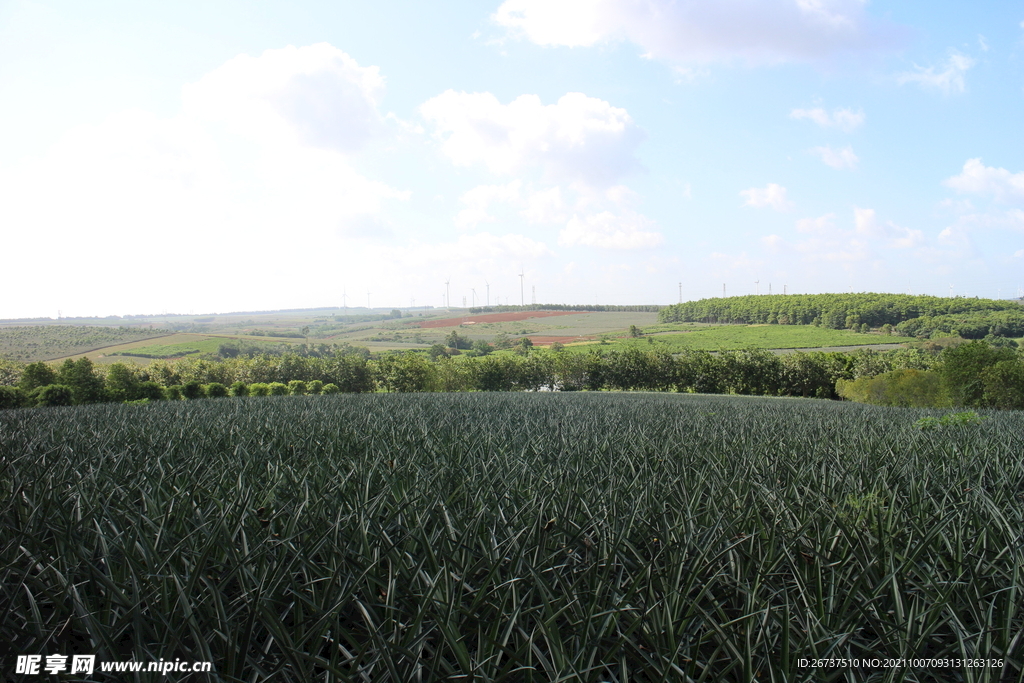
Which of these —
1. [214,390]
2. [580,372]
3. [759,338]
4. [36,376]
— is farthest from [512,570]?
[759,338]

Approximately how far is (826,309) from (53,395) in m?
135

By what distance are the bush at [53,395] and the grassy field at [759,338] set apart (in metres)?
82.9

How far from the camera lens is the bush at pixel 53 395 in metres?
26.1

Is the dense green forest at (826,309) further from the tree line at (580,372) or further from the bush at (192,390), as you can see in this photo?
the bush at (192,390)

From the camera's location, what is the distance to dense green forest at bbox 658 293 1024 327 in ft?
363

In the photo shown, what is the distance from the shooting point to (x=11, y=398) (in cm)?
2481

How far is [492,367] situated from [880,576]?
7260cm

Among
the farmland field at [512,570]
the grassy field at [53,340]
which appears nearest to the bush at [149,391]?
the farmland field at [512,570]

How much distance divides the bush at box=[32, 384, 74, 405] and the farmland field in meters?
29.2

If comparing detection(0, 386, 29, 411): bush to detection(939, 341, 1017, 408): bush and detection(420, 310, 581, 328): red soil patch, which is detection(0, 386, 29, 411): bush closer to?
detection(939, 341, 1017, 408): bush

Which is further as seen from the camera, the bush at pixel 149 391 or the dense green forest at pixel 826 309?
the dense green forest at pixel 826 309

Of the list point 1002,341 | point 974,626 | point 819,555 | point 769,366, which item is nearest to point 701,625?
point 819,555

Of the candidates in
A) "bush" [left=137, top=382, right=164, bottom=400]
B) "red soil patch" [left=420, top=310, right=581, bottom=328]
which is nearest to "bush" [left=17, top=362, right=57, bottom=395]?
"bush" [left=137, top=382, right=164, bottom=400]

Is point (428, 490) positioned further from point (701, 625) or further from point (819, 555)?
point (819, 555)
